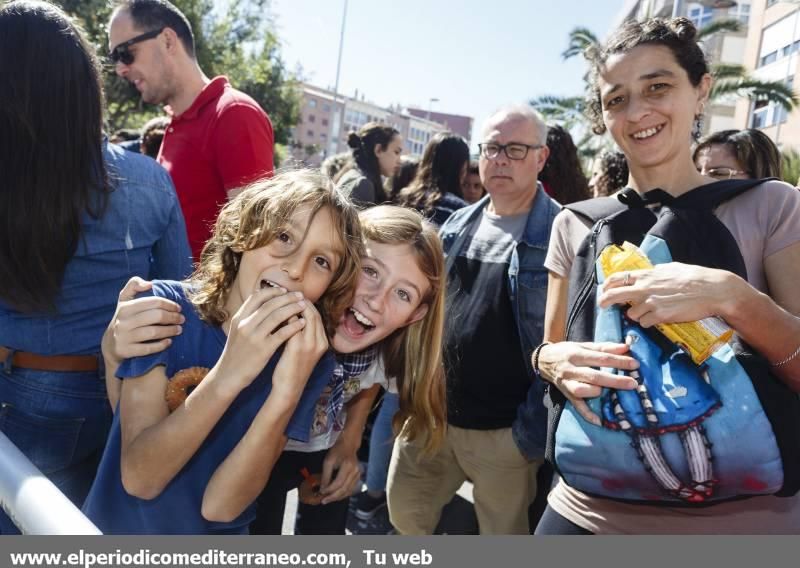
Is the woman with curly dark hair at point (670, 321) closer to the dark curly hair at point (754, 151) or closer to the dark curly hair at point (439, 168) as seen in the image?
the dark curly hair at point (754, 151)

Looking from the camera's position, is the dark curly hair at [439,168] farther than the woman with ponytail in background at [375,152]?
No

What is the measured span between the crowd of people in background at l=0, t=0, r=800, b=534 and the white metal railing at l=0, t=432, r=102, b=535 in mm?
335

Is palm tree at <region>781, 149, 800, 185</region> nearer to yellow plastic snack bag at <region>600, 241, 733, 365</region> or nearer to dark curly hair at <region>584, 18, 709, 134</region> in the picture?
dark curly hair at <region>584, 18, 709, 134</region>

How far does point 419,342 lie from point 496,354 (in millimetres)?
547

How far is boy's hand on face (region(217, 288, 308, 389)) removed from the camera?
1.35 metres

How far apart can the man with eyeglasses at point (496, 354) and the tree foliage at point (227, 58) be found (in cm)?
1171

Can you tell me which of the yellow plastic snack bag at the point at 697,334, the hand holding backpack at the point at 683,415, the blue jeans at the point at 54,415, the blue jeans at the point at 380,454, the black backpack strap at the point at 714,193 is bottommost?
the blue jeans at the point at 380,454

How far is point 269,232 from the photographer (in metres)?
1.62

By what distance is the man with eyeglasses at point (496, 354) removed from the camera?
2.66 metres

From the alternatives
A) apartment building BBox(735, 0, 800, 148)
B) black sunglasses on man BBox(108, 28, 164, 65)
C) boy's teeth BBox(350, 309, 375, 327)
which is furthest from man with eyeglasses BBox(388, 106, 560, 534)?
apartment building BBox(735, 0, 800, 148)

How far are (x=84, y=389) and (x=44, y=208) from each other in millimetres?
598

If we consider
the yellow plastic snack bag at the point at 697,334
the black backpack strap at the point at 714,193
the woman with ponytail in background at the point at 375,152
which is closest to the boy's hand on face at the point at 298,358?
the yellow plastic snack bag at the point at 697,334

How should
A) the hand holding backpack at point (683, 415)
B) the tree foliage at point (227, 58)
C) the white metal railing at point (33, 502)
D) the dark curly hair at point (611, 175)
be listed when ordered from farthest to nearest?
1. the tree foliage at point (227, 58)
2. the dark curly hair at point (611, 175)
3. the hand holding backpack at point (683, 415)
4. the white metal railing at point (33, 502)
